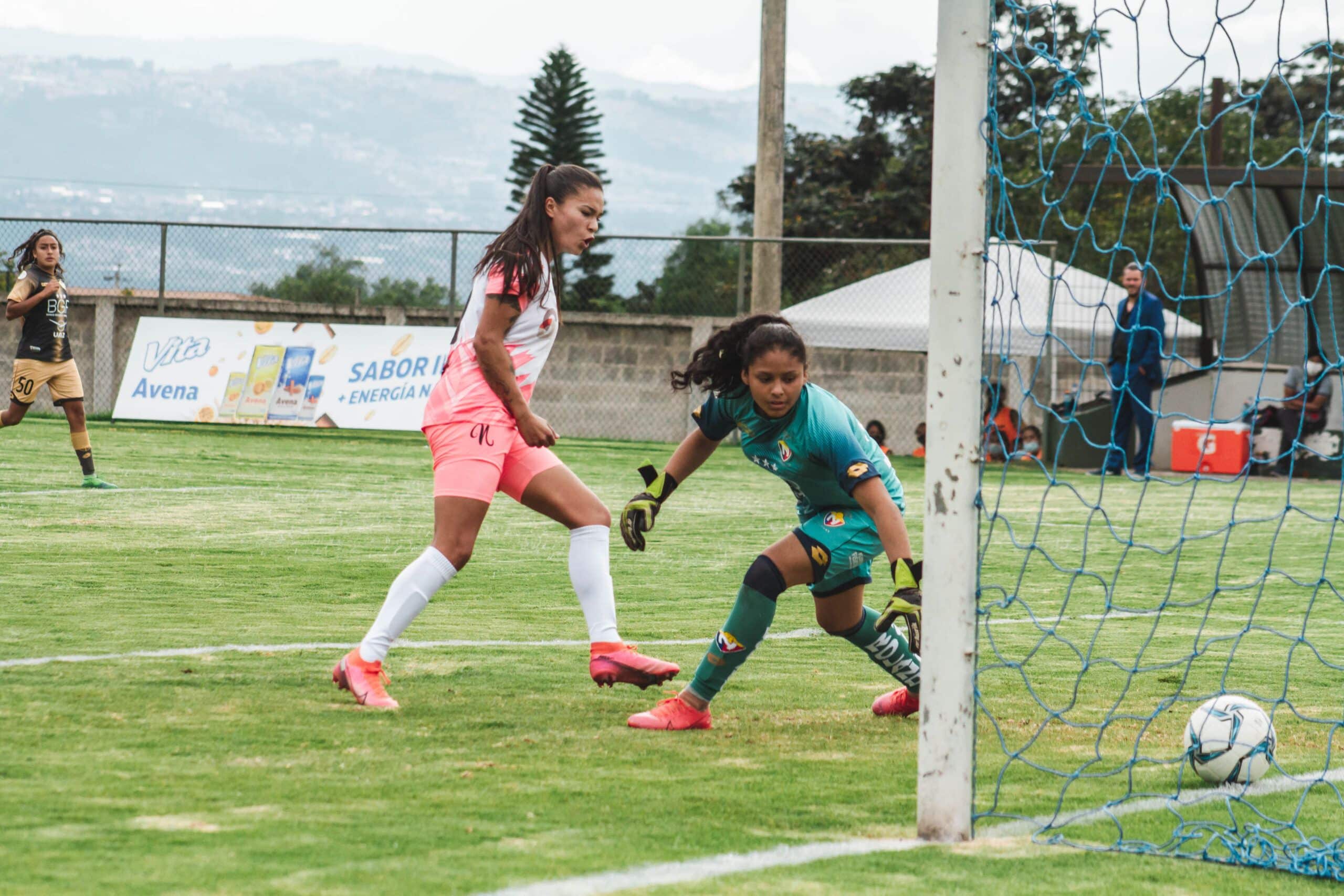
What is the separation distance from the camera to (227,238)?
20.1 metres

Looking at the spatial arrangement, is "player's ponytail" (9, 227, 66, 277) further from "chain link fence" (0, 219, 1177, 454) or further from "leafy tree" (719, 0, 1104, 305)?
"leafy tree" (719, 0, 1104, 305)

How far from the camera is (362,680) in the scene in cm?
453

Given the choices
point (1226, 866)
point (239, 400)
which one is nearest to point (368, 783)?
point (1226, 866)

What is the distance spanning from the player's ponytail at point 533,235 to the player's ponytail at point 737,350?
1.87 ft

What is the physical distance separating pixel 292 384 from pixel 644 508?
13428 mm

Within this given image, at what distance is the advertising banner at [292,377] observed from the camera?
17234mm

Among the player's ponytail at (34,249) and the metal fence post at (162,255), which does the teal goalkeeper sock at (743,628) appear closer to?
the player's ponytail at (34,249)

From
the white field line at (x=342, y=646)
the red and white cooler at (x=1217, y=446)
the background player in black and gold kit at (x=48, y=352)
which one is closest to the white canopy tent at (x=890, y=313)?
the red and white cooler at (x=1217, y=446)

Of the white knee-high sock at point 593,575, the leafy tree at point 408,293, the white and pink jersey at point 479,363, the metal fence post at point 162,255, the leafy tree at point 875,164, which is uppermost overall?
the leafy tree at point 875,164

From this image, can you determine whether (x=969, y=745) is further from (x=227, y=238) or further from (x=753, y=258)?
(x=227, y=238)

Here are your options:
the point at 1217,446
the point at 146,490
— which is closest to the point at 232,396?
the point at 146,490

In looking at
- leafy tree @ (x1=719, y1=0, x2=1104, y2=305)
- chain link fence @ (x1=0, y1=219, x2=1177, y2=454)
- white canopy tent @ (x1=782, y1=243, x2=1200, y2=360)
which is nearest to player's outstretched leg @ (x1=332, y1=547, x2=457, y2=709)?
chain link fence @ (x1=0, y1=219, x2=1177, y2=454)

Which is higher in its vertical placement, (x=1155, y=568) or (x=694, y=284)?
(x=694, y=284)

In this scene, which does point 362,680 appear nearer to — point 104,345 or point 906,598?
point 906,598
